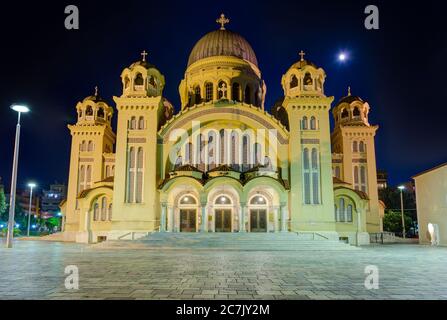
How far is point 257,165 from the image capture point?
31.6 metres

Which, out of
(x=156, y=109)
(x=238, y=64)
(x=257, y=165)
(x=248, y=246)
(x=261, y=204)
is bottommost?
(x=248, y=246)

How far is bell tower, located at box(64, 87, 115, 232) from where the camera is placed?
35719 mm

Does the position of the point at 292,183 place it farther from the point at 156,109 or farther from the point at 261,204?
the point at 156,109

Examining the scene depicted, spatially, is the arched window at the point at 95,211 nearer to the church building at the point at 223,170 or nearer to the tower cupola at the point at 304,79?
the church building at the point at 223,170

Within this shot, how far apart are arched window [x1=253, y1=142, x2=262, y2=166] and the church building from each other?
0.31ft

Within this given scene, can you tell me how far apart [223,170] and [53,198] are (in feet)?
310

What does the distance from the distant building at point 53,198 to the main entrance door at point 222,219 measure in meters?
89.0

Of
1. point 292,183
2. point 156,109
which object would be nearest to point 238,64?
point 156,109

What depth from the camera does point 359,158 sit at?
35.9 meters

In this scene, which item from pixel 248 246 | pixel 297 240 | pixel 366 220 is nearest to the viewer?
pixel 248 246

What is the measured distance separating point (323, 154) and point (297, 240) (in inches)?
361

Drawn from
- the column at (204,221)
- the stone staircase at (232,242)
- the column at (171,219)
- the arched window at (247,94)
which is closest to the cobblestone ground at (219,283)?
the stone staircase at (232,242)

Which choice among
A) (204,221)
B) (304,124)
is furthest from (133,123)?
(304,124)

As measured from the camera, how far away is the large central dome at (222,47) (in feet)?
130
